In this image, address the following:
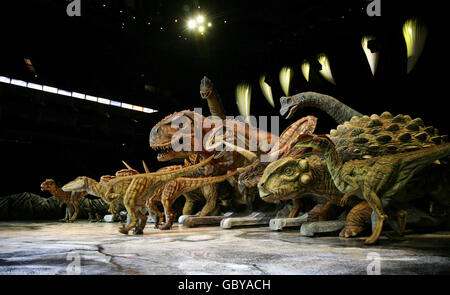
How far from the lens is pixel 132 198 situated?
3307 mm

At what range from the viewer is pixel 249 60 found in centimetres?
524

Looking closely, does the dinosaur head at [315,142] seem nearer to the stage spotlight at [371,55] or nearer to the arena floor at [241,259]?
the arena floor at [241,259]

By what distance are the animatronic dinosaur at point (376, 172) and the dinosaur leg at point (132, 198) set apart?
5.85 ft

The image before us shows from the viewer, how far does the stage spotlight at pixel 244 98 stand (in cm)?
535

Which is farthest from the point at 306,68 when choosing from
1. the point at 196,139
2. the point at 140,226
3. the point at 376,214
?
the point at 140,226

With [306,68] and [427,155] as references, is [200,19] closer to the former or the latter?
[306,68]

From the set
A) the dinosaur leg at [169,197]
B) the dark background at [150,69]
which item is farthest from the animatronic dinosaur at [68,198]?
the dinosaur leg at [169,197]

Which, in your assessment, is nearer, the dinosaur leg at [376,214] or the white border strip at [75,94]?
the dinosaur leg at [376,214]

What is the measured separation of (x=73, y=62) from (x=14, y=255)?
220 inches

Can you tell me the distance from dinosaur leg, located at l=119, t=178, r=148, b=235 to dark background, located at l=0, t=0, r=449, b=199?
253 cm

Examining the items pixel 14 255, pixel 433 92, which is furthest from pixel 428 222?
pixel 14 255

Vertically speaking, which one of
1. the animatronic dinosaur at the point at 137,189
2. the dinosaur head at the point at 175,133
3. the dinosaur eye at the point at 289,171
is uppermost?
the dinosaur head at the point at 175,133

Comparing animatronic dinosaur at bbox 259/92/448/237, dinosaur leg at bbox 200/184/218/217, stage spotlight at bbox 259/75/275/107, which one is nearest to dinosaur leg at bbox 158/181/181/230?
dinosaur leg at bbox 200/184/218/217

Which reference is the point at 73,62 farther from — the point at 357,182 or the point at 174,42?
the point at 357,182
